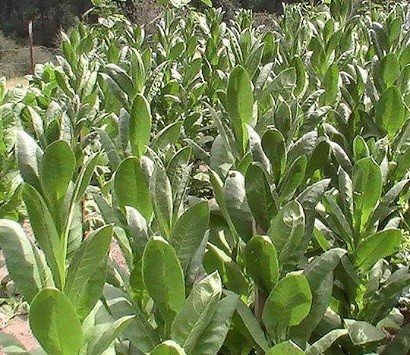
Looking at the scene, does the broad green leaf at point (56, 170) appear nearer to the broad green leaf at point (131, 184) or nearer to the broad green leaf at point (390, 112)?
the broad green leaf at point (131, 184)

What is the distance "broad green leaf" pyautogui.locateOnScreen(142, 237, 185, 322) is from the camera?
1.19 m

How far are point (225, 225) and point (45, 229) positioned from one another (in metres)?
0.91

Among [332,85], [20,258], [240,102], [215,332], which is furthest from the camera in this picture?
[332,85]

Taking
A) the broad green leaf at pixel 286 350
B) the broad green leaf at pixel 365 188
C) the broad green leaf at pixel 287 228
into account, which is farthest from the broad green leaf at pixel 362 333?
the broad green leaf at pixel 286 350

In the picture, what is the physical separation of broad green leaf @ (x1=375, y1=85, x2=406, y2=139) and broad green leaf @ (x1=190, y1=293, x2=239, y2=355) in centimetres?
153

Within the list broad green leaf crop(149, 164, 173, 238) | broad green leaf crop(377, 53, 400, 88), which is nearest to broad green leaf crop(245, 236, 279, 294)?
broad green leaf crop(149, 164, 173, 238)

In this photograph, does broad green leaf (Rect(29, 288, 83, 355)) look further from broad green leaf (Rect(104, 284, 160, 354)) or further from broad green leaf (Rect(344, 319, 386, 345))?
broad green leaf (Rect(344, 319, 386, 345))

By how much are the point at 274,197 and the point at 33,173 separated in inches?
26.4

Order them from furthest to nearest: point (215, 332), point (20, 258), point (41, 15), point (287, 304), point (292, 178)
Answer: point (41, 15), point (292, 178), point (287, 304), point (215, 332), point (20, 258)

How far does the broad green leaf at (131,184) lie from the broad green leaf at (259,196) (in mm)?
296

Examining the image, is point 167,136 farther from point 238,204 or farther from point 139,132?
point 238,204

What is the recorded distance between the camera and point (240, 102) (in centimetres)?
200

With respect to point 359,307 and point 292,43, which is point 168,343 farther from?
point 292,43

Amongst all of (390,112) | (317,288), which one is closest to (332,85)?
(390,112)
